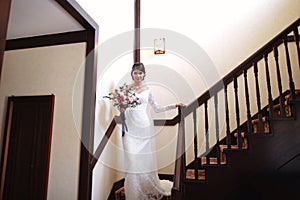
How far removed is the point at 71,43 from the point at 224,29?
257 cm

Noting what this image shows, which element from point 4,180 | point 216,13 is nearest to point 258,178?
point 216,13

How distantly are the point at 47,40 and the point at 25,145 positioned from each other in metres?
1.42

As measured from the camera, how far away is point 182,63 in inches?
154

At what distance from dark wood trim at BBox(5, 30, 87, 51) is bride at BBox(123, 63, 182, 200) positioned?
957 millimetres

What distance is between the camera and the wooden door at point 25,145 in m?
2.79

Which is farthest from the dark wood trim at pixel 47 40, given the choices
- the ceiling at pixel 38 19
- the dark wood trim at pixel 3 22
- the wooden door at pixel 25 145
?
the dark wood trim at pixel 3 22

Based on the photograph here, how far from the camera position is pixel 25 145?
9.79 feet

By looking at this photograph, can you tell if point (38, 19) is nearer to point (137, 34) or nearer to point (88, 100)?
point (88, 100)

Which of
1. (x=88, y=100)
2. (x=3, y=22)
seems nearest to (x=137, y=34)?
(x=88, y=100)

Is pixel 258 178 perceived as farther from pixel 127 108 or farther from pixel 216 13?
pixel 216 13

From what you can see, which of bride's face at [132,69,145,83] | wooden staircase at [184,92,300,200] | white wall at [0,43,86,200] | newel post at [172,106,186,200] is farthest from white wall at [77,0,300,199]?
wooden staircase at [184,92,300,200]

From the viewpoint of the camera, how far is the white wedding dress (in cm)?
258

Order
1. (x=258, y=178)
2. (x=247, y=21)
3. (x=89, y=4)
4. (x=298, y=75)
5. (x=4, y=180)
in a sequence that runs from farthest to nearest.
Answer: (x=247, y=21) < (x=298, y=75) < (x=4, y=180) < (x=89, y=4) < (x=258, y=178)

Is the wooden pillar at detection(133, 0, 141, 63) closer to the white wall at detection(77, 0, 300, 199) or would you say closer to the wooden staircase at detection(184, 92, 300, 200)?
the white wall at detection(77, 0, 300, 199)
